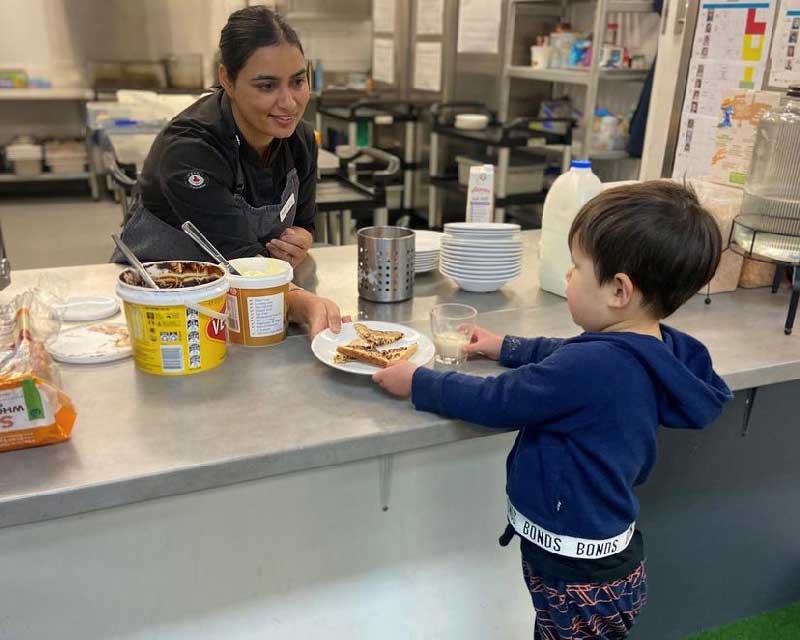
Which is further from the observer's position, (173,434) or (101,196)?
(101,196)

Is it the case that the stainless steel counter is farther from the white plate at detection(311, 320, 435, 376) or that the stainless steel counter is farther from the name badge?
the name badge

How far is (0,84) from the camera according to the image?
17.9 ft

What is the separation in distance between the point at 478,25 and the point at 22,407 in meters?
4.72

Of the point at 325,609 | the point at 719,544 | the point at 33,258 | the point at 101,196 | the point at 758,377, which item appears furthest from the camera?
the point at 101,196

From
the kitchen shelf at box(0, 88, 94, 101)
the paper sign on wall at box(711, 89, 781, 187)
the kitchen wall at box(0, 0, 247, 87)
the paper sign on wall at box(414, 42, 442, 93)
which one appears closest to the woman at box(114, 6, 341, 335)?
the paper sign on wall at box(711, 89, 781, 187)

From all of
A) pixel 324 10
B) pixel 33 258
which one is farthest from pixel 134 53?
pixel 33 258

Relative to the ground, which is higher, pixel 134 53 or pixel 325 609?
pixel 134 53

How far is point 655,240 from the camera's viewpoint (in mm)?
976

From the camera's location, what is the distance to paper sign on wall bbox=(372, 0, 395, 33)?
5.83 metres

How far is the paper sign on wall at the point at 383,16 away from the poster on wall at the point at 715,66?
388cm

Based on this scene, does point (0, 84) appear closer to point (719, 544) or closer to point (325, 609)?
point (325, 609)

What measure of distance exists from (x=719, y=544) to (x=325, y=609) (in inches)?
40.7

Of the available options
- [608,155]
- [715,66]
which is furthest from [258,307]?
[608,155]

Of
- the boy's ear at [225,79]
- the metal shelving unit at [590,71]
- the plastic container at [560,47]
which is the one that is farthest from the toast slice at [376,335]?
the plastic container at [560,47]
